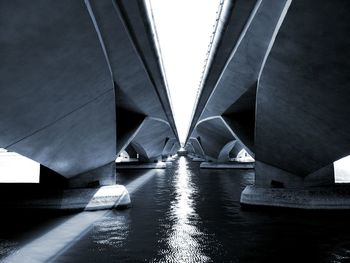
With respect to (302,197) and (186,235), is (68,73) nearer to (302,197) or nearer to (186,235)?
(186,235)

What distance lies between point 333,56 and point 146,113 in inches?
648

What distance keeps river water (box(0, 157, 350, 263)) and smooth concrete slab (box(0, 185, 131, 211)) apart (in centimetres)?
77

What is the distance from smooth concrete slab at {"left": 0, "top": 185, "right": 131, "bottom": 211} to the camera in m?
15.9

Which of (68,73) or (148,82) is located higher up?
(148,82)

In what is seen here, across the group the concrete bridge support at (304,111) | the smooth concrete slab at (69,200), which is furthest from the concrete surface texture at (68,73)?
the concrete bridge support at (304,111)

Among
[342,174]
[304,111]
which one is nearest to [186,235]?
[304,111]

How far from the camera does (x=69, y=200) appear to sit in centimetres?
1591

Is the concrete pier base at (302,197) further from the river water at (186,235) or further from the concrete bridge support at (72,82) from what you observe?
the concrete bridge support at (72,82)

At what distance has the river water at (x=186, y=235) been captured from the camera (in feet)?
30.3

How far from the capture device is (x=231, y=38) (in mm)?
11984

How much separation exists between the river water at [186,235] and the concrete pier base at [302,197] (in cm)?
55

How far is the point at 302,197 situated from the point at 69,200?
39.4 feet

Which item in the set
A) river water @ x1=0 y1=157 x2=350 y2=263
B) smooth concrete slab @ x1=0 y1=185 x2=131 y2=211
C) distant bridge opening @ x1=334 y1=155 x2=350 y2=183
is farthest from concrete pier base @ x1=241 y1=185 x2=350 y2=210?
distant bridge opening @ x1=334 y1=155 x2=350 y2=183

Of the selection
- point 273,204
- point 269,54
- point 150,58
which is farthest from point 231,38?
point 273,204
